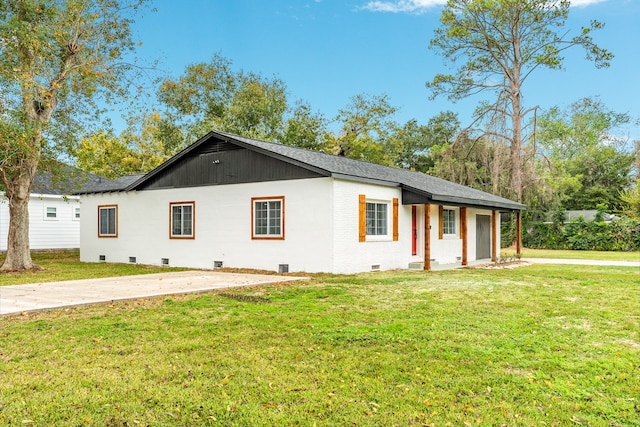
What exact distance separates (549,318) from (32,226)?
23098mm

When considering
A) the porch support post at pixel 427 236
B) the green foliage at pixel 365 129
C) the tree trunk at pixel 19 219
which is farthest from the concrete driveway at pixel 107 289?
the green foliage at pixel 365 129

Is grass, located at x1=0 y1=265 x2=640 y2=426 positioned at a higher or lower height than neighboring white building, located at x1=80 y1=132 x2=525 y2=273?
lower

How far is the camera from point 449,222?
16.8 m

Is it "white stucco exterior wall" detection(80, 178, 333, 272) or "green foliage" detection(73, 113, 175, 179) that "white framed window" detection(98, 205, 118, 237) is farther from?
"green foliage" detection(73, 113, 175, 179)

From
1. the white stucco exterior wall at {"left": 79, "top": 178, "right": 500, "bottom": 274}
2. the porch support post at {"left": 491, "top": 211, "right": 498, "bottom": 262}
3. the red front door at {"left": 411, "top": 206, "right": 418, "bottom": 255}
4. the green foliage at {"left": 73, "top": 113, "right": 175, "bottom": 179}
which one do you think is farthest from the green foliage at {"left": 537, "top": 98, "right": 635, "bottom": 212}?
the green foliage at {"left": 73, "top": 113, "right": 175, "bottom": 179}

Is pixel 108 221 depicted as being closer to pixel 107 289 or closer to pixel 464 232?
pixel 107 289

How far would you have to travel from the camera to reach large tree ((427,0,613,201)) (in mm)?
29172

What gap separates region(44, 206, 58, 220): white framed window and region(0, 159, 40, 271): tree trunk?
9.02 m

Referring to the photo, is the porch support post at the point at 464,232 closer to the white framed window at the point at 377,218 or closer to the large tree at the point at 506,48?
the white framed window at the point at 377,218

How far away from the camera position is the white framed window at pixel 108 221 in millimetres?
17906

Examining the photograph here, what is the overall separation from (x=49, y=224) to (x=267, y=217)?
1500cm

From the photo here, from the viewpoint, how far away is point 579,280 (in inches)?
456

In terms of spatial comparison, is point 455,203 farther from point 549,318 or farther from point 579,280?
point 549,318

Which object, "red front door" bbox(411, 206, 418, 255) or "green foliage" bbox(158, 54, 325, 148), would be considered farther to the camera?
Answer: "green foliage" bbox(158, 54, 325, 148)
